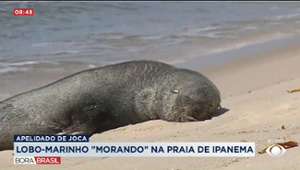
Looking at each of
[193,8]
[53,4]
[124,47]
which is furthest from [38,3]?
[124,47]

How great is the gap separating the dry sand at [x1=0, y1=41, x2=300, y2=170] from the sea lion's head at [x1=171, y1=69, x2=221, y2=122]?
142 mm

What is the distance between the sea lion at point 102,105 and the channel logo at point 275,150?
Answer: 4.70 ft

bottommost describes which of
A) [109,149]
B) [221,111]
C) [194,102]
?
[109,149]

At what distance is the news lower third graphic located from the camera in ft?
14.4

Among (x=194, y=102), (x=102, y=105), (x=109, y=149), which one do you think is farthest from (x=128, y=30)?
(x=109, y=149)

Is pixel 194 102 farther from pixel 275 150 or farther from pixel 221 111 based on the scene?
pixel 275 150

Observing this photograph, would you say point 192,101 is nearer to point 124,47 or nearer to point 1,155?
point 1,155

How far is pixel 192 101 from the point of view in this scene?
559 centimetres

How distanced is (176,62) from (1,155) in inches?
166

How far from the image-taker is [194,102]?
220 inches

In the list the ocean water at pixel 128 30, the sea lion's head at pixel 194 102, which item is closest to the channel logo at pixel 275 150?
the sea lion's head at pixel 194 102

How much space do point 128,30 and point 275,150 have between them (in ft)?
25.6
